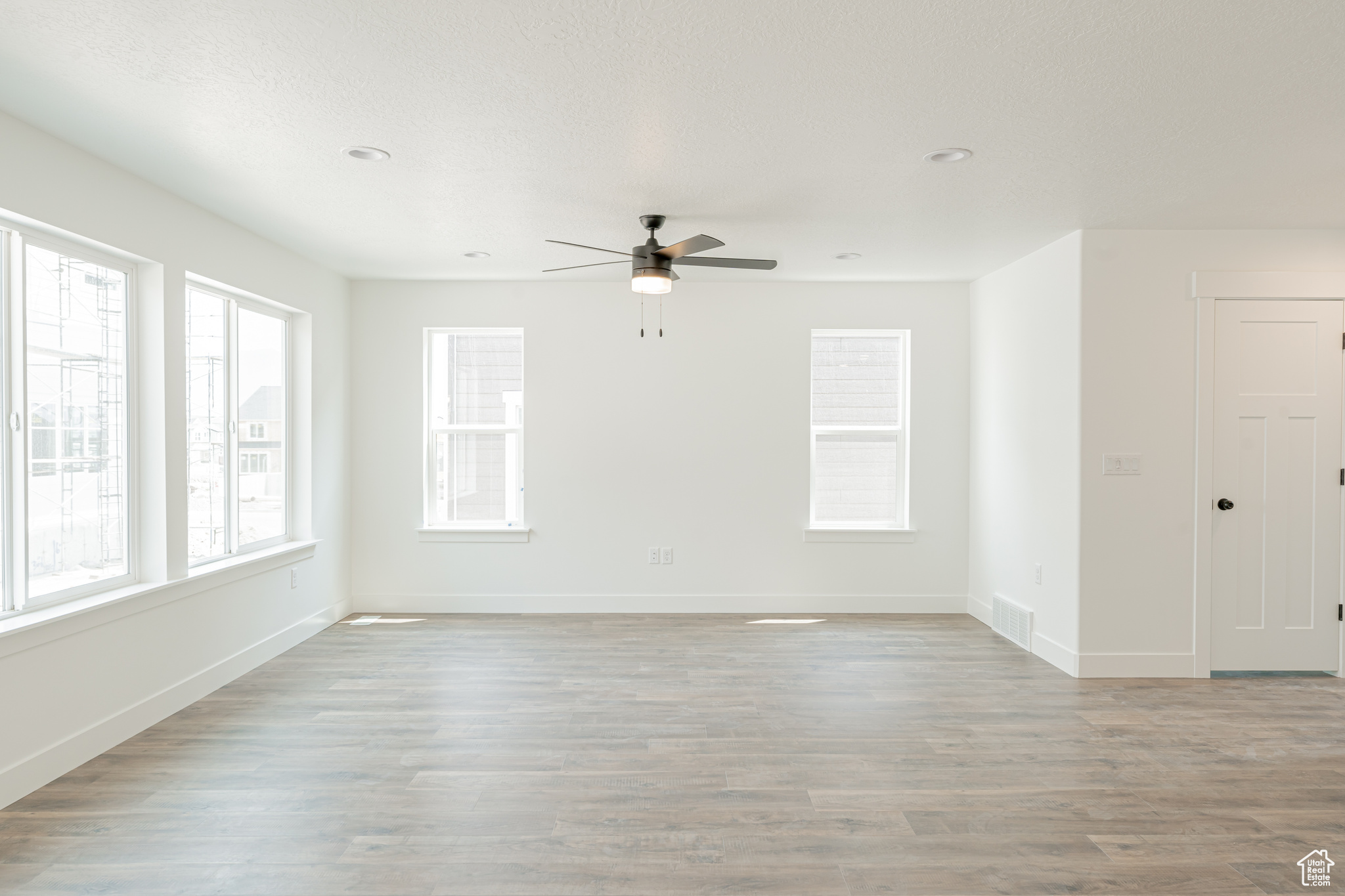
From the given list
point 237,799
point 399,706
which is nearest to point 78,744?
point 237,799

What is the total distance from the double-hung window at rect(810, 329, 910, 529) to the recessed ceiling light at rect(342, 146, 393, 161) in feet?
11.8

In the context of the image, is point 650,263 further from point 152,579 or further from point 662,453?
point 152,579

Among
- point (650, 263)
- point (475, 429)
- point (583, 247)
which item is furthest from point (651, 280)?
point (475, 429)

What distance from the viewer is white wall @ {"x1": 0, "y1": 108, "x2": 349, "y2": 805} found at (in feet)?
8.77

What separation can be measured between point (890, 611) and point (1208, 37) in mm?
4297

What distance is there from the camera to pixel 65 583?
3.03 metres

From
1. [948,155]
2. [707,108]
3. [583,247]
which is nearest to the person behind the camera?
[707,108]

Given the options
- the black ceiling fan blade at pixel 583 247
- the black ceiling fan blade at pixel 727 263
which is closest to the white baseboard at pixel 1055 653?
the black ceiling fan blade at pixel 727 263

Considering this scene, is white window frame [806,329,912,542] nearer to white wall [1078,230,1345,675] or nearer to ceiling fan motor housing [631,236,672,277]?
white wall [1078,230,1345,675]

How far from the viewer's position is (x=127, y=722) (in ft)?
10.4

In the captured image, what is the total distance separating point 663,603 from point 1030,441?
2.87 metres

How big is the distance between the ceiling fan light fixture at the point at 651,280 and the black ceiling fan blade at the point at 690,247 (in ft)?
0.31

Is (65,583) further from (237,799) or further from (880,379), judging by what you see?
(880,379)

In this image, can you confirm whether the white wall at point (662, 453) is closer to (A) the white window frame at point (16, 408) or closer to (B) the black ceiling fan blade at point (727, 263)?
(B) the black ceiling fan blade at point (727, 263)
